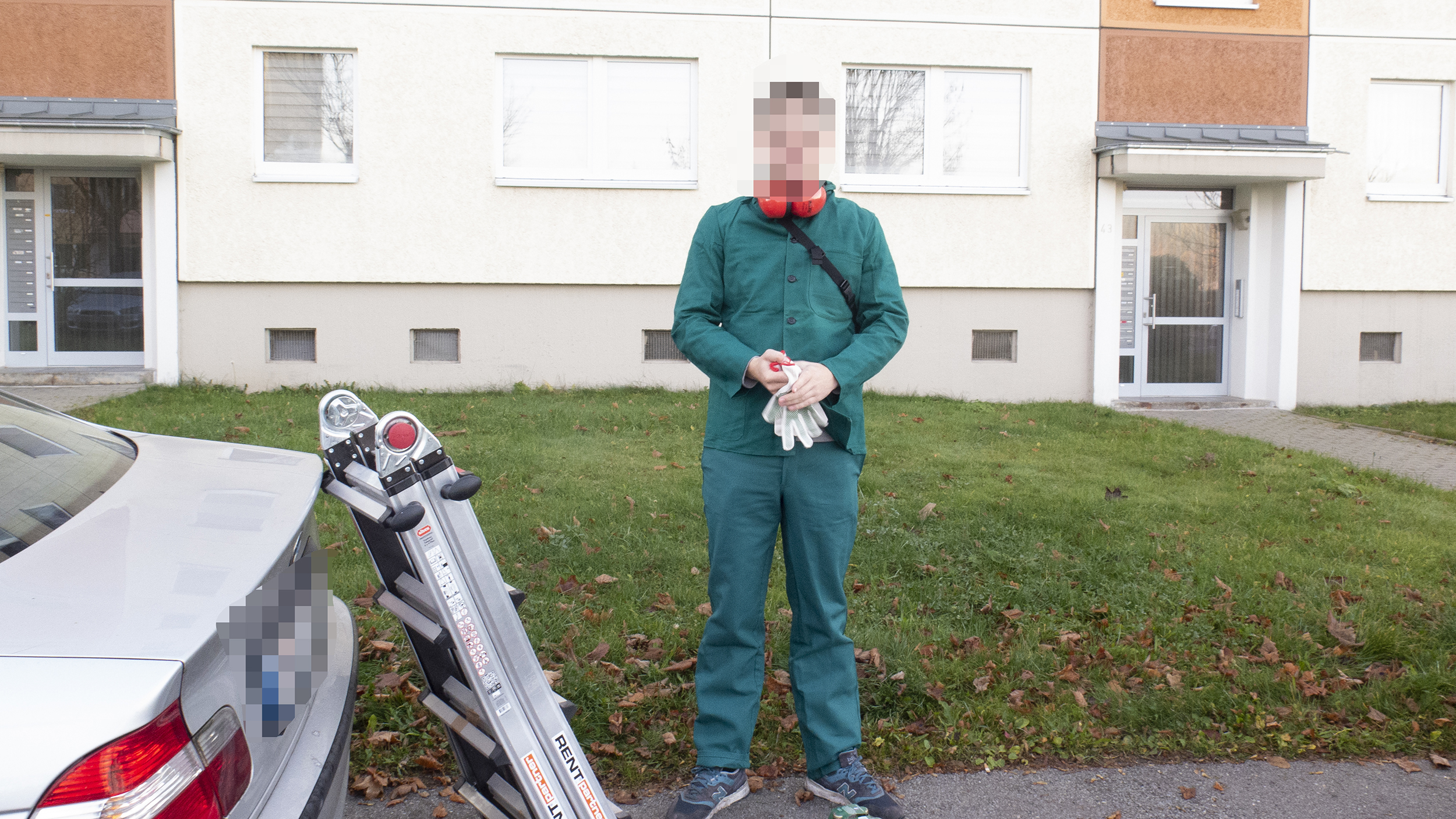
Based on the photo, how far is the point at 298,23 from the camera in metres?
10.6

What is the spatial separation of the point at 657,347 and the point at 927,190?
3.48m

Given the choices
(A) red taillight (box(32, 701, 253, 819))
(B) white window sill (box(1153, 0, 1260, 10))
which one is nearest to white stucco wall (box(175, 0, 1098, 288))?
(B) white window sill (box(1153, 0, 1260, 10))

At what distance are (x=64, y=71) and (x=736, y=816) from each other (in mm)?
11210

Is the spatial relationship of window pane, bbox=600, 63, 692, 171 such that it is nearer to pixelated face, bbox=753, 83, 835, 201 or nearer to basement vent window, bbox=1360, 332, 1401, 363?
basement vent window, bbox=1360, 332, 1401, 363

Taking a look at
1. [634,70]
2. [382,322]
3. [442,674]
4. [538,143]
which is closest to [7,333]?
[382,322]

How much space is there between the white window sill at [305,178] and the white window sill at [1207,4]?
9.13m

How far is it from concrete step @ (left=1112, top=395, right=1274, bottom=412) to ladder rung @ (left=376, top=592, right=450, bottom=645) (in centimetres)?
1050

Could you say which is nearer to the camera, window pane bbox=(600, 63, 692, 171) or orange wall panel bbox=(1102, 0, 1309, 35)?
window pane bbox=(600, 63, 692, 171)

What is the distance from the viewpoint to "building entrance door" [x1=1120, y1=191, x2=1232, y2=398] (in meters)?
12.4

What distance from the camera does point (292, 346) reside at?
1099 centimetres

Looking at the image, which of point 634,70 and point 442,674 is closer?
point 442,674

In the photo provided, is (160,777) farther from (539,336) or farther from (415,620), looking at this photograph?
(539,336)

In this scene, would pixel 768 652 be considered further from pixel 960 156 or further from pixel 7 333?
pixel 7 333

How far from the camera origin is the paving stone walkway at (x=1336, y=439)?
7.69 m
